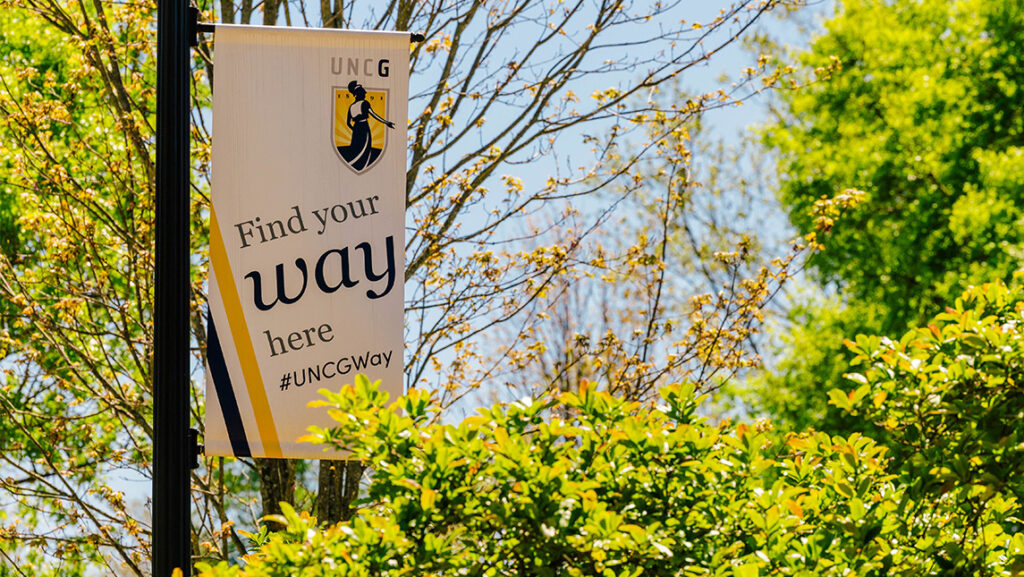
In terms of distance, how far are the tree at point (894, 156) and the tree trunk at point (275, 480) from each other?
10.1m

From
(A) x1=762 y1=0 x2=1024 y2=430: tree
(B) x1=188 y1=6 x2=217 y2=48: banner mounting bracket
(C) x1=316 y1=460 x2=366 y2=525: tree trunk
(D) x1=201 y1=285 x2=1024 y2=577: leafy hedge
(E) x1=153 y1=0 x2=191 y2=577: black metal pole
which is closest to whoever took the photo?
(D) x1=201 y1=285 x2=1024 y2=577: leafy hedge

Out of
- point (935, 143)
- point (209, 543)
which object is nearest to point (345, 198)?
point (209, 543)

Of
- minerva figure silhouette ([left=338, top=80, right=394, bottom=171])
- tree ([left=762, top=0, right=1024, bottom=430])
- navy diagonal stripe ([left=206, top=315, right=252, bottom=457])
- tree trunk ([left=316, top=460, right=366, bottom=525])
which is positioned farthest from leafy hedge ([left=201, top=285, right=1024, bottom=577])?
tree ([left=762, top=0, right=1024, bottom=430])

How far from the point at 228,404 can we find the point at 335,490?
262 centimetres

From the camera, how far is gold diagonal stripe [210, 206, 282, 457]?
14.5 feet

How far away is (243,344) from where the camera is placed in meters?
4.46

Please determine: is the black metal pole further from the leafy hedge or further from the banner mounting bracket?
the leafy hedge

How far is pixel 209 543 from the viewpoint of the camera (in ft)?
23.1

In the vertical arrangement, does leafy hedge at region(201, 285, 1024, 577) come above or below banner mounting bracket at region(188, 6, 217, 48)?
below

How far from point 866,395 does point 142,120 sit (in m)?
5.27

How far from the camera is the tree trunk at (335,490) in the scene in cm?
689

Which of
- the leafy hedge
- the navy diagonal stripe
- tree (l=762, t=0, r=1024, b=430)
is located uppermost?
tree (l=762, t=0, r=1024, b=430)

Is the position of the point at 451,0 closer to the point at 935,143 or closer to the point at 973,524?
the point at 973,524

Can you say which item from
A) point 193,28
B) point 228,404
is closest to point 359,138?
point 193,28
